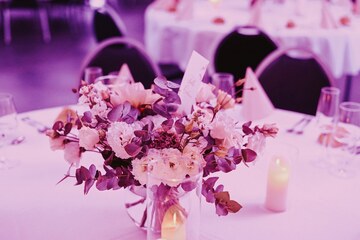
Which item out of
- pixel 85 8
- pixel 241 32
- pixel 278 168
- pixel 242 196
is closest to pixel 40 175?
pixel 242 196

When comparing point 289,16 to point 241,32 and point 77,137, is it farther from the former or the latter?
point 77,137

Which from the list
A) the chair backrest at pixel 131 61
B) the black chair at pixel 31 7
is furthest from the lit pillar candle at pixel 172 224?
the black chair at pixel 31 7

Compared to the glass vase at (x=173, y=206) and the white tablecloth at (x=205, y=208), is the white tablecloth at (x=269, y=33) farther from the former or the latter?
the glass vase at (x=173, y=206)

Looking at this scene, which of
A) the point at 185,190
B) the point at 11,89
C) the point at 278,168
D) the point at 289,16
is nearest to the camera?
the point at 185,190

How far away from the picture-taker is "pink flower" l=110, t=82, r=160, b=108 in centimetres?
114

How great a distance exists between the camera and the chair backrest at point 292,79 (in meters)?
2.49

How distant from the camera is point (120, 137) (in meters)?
1.02

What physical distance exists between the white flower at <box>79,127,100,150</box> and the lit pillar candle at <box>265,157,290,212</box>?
53cm

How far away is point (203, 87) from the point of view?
122 centimetres

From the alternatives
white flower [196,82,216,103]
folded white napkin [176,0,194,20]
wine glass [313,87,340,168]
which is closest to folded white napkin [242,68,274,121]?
wine glass [313,87,340,168]

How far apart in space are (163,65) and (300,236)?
9.95 ft

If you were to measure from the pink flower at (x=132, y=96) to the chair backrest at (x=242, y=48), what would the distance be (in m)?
2.24

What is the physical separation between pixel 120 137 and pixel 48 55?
5922mm

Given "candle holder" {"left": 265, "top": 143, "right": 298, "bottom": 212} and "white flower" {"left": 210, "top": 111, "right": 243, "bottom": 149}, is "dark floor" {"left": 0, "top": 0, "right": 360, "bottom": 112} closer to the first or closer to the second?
"candle holder" {"left": 265, "top": 143, "right": 298, "bottom": 212}
